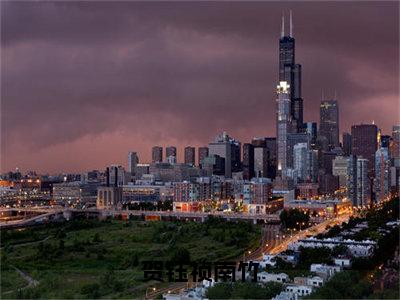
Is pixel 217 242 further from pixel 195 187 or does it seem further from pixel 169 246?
pixel 195 187

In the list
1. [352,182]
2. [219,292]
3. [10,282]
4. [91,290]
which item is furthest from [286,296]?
[352,182]

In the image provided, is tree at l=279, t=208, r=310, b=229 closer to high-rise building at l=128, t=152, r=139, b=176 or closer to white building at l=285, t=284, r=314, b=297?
white building at l=285, t=284, r=314, b=297

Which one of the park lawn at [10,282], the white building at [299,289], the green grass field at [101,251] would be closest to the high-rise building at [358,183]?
the green grass field at [101,251]

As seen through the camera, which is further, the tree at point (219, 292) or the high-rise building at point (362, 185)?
the high-rise building at point (362, 185)

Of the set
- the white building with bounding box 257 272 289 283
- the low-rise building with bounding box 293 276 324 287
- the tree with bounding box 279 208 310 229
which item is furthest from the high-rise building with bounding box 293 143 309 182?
the low-rise building with bounding box 293 276 324 287

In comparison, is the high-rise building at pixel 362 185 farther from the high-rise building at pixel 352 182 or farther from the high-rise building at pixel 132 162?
the high-rise building at pixel 132 162

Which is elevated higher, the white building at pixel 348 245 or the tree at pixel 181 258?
the white building at pixel 348 245
